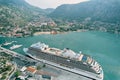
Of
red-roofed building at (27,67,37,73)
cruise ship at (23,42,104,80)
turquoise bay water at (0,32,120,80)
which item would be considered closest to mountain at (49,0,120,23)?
turquoise bay water at (0,32,120,80)

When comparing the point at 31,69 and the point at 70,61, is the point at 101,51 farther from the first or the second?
the point at 31,69

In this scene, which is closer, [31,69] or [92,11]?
→ [31,69]

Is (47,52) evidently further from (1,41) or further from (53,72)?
(1,41)

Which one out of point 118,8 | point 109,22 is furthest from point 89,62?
point 118,8

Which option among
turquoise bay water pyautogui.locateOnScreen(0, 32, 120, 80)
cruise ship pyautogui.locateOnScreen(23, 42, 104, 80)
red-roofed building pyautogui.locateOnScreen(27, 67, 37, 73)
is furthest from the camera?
turquoise bay water pyautogui.locateOnScreen(0, 32, 120, 80)

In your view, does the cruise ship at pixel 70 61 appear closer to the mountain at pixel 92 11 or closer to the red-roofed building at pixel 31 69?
the red-roofed building at pixel 31 69

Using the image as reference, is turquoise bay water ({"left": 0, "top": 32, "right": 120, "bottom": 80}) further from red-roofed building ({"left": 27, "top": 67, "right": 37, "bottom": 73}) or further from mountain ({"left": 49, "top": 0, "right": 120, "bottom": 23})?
mountain ({"left": 49, "top": 0, "right": 120, "bottom": 23})

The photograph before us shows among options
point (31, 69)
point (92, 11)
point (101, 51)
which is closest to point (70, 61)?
point (31, 69)
